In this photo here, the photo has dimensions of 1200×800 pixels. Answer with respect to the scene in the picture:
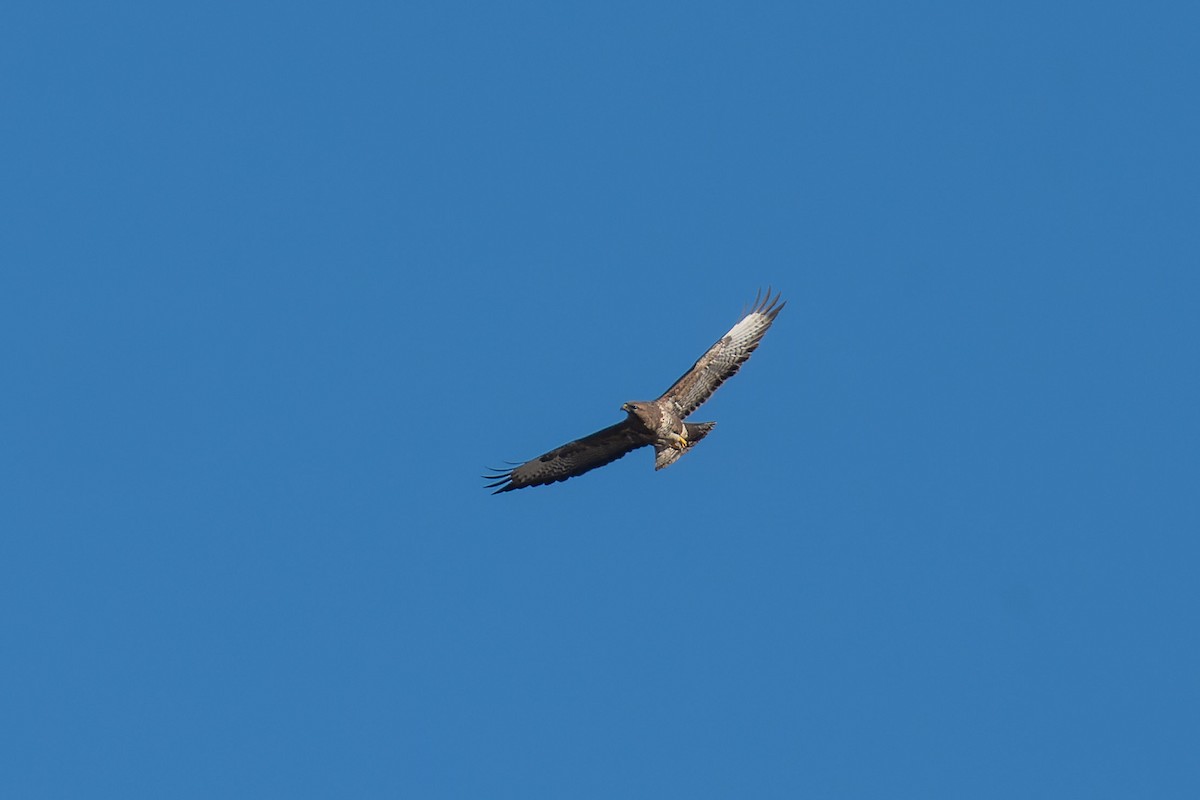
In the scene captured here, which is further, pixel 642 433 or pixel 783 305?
pixel 783 305

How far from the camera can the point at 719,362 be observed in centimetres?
2722

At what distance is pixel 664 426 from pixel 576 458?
2.31 metres

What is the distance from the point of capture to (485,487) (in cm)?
2861

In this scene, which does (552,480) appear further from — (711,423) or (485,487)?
(711,423)

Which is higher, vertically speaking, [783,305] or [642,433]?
[783,305]

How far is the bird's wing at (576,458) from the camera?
26.9 meters

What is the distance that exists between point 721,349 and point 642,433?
6.78 ft

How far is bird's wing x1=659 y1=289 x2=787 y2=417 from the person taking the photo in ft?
87.8

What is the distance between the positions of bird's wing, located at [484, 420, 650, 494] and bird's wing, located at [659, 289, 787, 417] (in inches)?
36.3

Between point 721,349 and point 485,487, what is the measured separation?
4750 mm

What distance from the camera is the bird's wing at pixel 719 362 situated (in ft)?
87.8

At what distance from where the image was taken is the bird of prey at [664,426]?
1031 inches

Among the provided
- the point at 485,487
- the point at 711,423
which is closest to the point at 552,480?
the point at 485,487

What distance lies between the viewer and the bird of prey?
85.9ft
